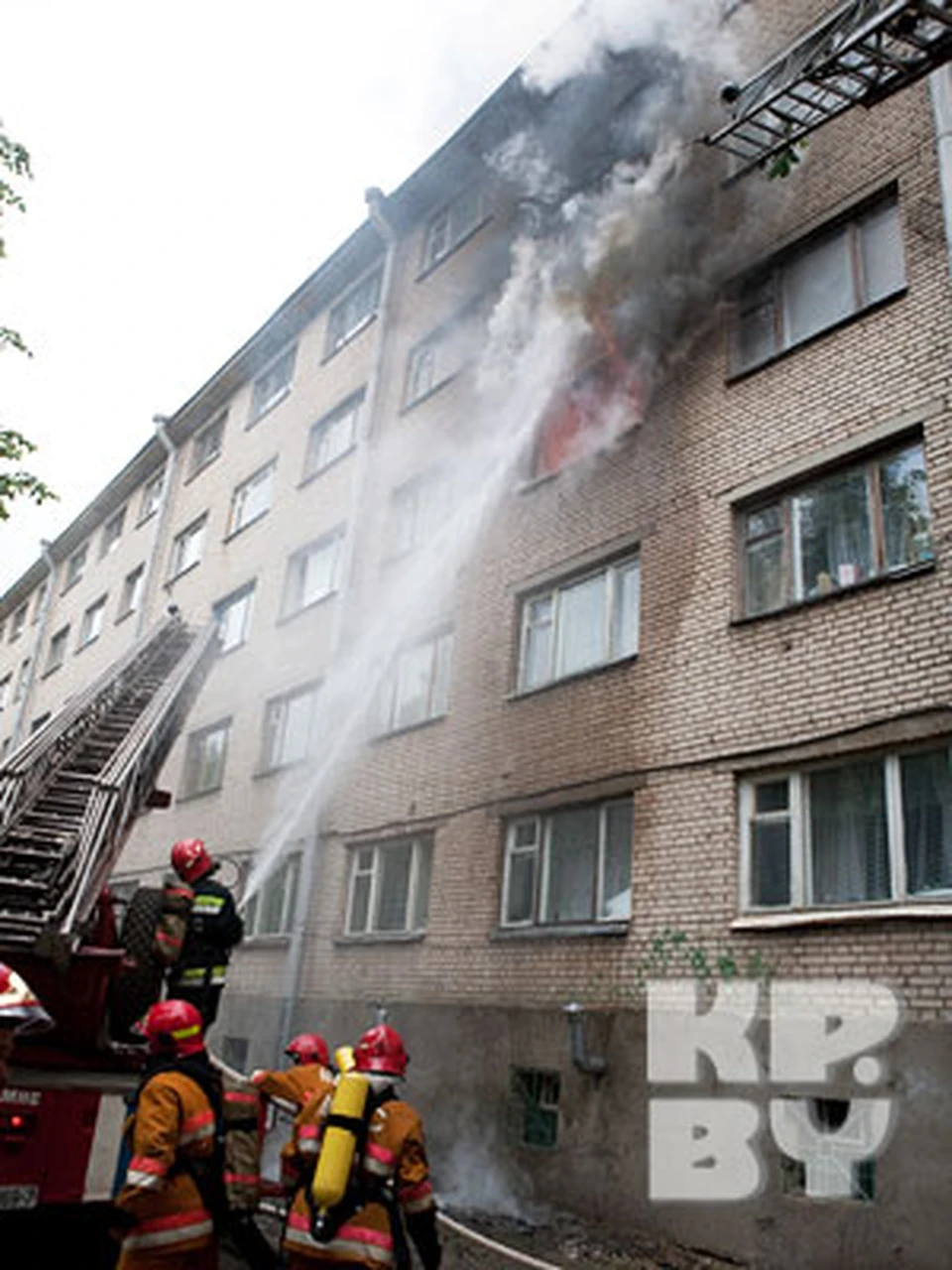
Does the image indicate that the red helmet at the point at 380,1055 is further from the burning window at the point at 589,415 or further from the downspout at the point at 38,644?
the downspout at the point at 38,644

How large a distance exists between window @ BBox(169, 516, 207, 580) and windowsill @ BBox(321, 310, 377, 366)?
5.03 m

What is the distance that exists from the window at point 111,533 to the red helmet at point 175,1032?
2457 centimetres

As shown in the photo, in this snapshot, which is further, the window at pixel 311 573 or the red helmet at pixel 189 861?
the window at pixel 311 573

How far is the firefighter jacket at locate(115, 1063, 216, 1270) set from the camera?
4.01m

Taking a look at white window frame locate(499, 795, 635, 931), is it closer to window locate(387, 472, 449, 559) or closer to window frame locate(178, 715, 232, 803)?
window locate(387, 472, 449, 559)

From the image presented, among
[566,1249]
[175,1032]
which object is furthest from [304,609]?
[175,1032]

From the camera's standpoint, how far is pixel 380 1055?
14.6 ft

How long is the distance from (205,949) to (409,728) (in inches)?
251

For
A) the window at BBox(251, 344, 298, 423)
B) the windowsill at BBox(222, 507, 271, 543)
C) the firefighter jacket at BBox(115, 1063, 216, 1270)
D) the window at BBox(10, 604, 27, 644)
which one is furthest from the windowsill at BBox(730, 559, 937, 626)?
the window at BBox(10, 604, 27, 644)

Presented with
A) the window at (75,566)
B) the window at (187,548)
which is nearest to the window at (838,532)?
the window at (187,548)

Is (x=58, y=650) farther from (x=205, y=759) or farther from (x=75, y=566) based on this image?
(x=205, y=759)

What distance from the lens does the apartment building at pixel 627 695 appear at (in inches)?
290

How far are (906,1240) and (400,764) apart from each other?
7540mm

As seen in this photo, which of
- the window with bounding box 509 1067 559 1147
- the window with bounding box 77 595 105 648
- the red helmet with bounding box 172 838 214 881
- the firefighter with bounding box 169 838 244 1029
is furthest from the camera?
the window with bounding box 77 595 105 648
